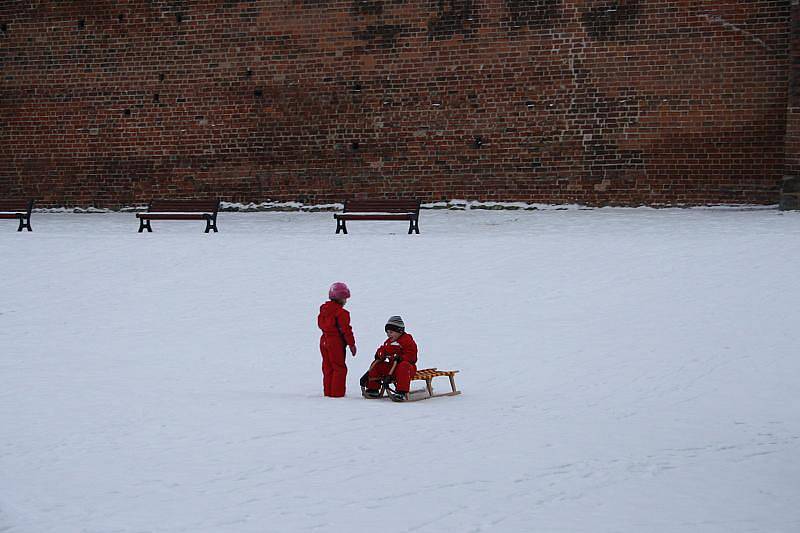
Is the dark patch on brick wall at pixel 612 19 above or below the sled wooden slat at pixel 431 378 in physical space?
above

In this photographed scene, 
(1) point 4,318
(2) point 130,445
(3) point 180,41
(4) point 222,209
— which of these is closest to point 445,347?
(2) point 130,445

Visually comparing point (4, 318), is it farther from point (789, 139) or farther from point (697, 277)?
point (789, 139)

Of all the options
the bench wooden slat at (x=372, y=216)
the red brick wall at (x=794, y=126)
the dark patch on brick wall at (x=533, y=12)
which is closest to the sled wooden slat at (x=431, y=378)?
the bench wooden slat at (x=372, y=216)

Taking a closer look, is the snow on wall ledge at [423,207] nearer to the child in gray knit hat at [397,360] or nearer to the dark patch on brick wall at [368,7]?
the dark patch on brick wall at [368,7]

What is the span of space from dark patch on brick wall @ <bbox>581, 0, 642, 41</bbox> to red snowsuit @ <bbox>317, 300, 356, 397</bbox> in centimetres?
1058

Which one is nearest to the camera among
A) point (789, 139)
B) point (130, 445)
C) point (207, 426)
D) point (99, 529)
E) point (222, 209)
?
point (99, 529)

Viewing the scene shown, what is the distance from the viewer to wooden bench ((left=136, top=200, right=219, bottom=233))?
15531 millimetres

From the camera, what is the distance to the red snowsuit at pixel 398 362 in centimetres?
750

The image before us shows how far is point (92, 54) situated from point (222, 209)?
366 cm

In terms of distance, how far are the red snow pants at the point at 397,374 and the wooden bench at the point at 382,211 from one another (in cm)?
710

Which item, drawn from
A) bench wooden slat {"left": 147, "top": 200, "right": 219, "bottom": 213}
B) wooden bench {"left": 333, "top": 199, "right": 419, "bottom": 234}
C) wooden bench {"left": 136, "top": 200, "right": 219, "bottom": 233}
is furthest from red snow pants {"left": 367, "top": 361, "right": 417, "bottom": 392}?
bench wooden slat {"left": 147, "top": 200, "right": 219, "bottom": 213}

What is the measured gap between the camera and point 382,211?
15.5 metres

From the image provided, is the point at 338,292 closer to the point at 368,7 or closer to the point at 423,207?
the point at 423,207

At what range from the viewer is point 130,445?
19.9ft
